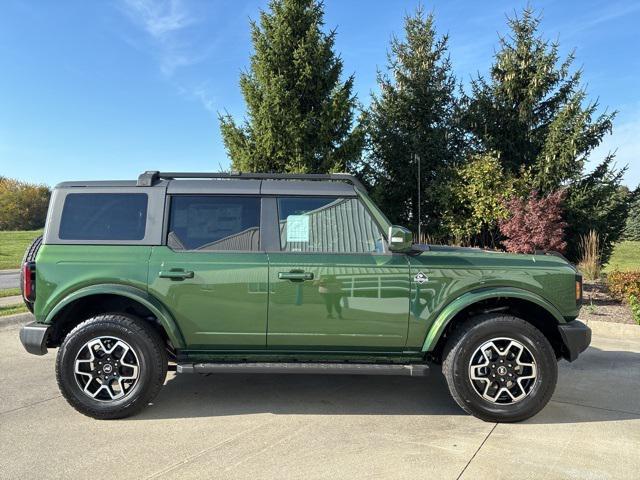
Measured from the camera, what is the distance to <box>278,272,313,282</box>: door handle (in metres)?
3.67

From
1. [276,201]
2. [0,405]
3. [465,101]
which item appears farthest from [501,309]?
[465,101]

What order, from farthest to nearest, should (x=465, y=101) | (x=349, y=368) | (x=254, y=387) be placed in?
(x=465, y=101) < (x=254, y=387) < (x=349, y=368)

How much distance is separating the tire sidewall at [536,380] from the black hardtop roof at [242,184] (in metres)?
1.55

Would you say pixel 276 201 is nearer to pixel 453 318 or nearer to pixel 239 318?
pixel 239 318

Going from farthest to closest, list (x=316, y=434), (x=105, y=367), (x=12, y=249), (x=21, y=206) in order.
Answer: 1. (x=21, y=206)
2. (x=12, y=249)
3. (x=105, y=367)
4. (x=316, y=434)

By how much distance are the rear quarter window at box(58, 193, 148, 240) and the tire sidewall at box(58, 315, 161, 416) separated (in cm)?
74

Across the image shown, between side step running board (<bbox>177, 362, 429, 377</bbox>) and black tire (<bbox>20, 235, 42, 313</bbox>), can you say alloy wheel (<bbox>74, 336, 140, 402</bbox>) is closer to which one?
side step running board (<bbox>177, 362, 429, 377</bbox>)

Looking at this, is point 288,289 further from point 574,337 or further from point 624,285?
point 624,285

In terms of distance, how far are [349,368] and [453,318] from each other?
991mm

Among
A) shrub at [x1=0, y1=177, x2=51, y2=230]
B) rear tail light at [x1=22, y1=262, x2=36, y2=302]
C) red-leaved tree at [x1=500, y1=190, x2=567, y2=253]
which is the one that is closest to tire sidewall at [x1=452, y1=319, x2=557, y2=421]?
rear tail light at [x1=22, y1=262, x2=36, y2=302]

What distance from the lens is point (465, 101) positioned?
13.9m

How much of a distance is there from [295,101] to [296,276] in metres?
9.09

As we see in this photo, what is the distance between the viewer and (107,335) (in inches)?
146

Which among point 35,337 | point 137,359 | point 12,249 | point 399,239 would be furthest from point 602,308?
point 12,249
